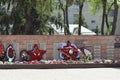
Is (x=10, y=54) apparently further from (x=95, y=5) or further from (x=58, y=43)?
(x=95, y=5)

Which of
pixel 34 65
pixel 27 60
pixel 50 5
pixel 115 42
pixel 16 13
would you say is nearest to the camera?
pixel 34 65

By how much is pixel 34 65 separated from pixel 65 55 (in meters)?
3.26

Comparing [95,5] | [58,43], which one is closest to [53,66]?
[58,43]

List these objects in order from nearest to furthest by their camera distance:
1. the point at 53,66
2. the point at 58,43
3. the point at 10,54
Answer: the point at 53,66 → the point at 10,54 → the point at 58,43

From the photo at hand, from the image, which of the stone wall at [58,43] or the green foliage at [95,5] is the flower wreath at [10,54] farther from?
→ the green foliage at [95,5]

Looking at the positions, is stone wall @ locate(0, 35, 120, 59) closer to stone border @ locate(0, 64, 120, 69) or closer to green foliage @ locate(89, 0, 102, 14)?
stone border @ locate(0, 64, 120, 69)

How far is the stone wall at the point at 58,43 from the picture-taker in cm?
2319

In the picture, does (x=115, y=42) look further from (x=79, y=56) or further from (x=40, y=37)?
(x=40, y=37)

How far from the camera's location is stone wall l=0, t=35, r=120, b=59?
2319 centimetres

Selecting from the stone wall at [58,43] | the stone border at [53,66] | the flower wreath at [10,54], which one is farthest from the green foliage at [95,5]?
the flower wreath at [10,54]

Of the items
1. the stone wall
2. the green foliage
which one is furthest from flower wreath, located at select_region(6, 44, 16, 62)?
the green foliage

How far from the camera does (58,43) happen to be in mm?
23938
